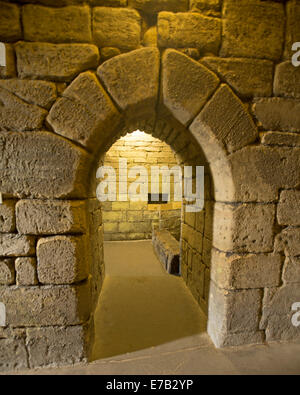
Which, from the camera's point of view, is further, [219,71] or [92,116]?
[219,71]

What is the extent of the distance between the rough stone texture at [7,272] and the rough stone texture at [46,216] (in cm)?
28

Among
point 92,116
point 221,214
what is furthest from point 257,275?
point 92,116

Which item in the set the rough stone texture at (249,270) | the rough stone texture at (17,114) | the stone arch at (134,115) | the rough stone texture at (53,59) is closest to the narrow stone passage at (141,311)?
the stone arch at (134,115)

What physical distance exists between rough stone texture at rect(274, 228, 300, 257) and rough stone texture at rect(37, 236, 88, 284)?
182 centimetres

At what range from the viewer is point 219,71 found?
162cm

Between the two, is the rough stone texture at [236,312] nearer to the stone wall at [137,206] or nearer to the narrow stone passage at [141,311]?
the narrow stone passage at [141,311]

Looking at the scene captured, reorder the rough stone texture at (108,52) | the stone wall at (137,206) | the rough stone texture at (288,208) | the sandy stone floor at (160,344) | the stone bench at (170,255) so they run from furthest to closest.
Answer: the stone wall at (137,206), the stone bench at (170,255), the rough stone texture at (288,208), the sandy stone floor at (160,344), the rough stone texture at (108,52)

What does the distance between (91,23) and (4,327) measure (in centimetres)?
258

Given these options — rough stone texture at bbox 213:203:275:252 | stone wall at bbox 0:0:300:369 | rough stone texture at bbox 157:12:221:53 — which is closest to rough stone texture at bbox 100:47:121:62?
stone wall at bbox 0:0:300:369

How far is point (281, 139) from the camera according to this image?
1.72 m

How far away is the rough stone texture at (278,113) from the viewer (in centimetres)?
169

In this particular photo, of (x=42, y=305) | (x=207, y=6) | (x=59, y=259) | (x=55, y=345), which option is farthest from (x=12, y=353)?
(x=207, y=6)

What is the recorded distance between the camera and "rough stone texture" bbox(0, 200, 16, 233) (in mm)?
1510
